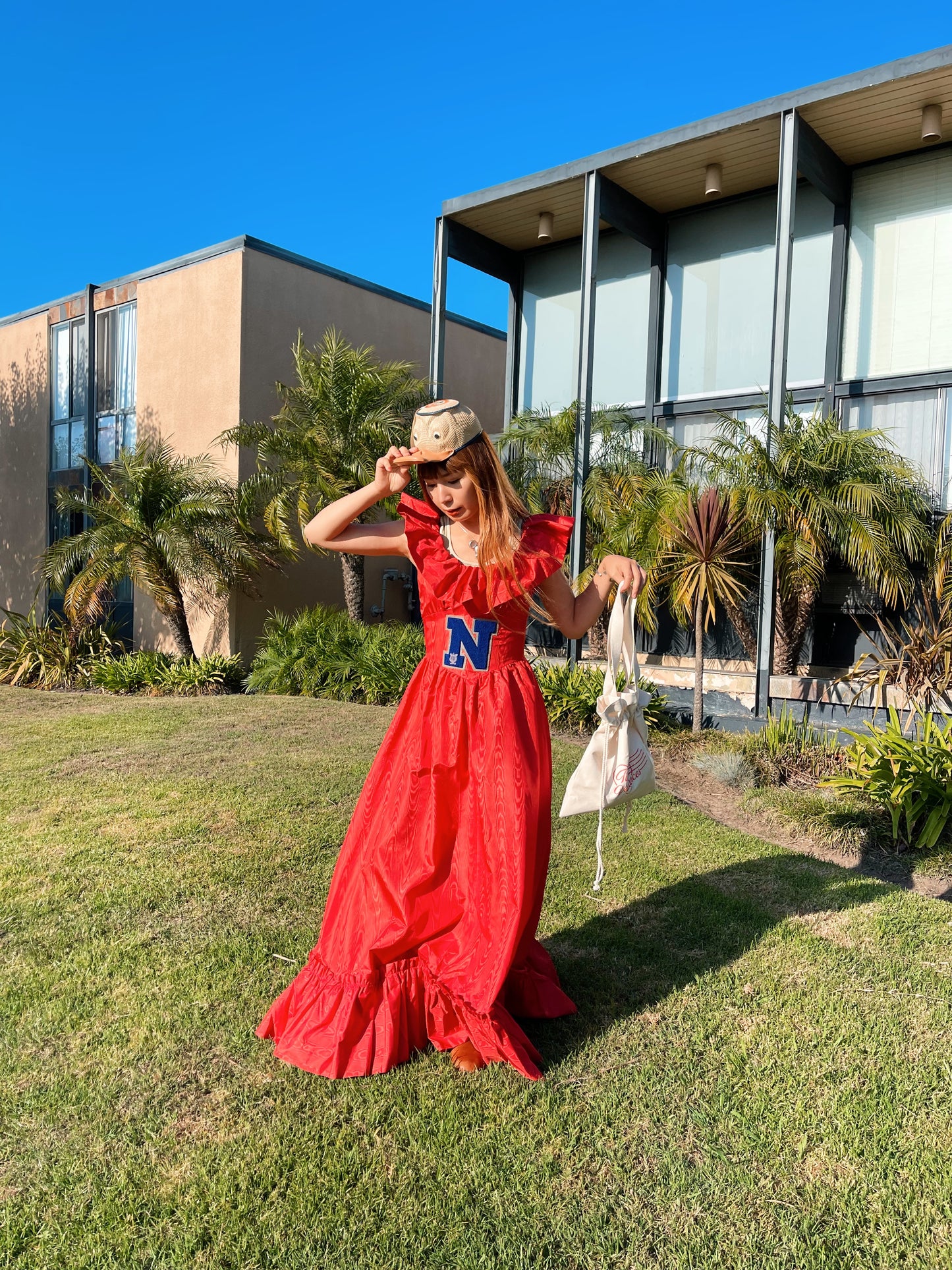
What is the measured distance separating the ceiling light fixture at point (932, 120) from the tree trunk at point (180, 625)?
1005 cm

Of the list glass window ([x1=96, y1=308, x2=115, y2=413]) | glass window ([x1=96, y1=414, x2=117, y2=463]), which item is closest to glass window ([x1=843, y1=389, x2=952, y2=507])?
glass window ([x1=96, y1=414, x2=117, y2=463])

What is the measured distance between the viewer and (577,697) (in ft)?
27.4

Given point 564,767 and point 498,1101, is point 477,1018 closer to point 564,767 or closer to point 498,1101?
point 498,1101

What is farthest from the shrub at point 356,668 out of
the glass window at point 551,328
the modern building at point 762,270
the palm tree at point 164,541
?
the glass window at point 551,328

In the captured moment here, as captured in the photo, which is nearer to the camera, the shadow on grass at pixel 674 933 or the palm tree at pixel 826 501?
the shadow on grass at pixel 674 933

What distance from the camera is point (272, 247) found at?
1299 centimetres

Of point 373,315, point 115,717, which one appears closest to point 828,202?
point 373,315

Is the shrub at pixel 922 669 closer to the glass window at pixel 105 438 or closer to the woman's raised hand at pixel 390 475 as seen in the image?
the woman's raised hand at pixel 390 475

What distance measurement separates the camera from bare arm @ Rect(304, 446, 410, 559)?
2600 millimetres

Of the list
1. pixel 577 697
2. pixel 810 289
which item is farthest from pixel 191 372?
pixel 810 289

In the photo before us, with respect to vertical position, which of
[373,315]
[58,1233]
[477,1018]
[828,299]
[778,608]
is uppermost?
[373,315]

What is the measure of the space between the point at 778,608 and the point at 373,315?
29.2 feet

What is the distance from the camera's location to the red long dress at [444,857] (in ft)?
8.76

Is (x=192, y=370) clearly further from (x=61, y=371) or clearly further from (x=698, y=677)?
(x=698, y=677)
